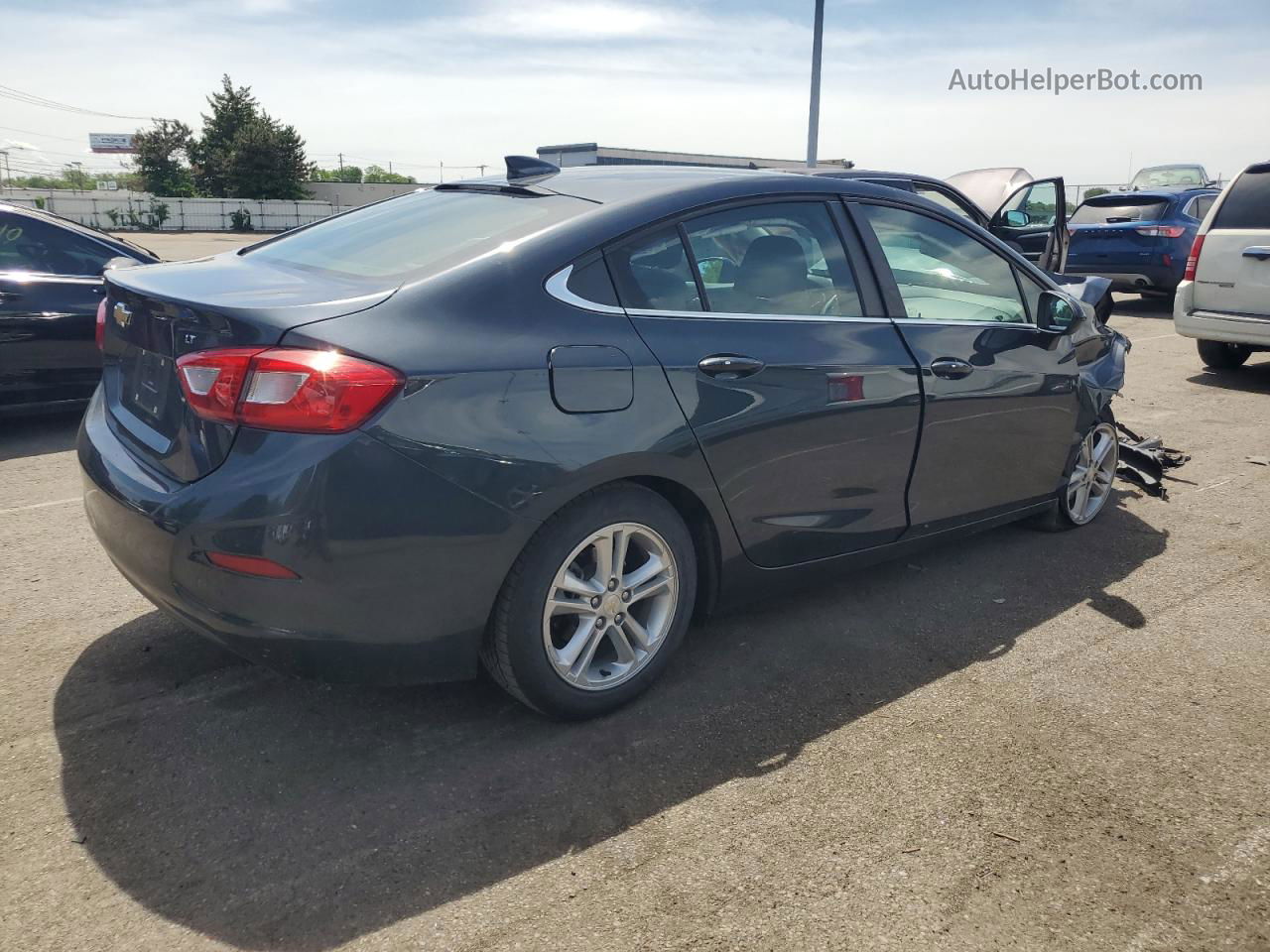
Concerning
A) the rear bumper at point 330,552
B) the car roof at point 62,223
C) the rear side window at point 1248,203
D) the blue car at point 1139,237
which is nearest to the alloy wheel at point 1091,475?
the rear bumper at point 330,552

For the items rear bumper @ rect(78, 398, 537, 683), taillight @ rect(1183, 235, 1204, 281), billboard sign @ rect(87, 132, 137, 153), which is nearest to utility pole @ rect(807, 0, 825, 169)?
taillight @ rect(1183, 235, 1204, 281)

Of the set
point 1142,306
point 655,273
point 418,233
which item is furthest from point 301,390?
point 1142,306

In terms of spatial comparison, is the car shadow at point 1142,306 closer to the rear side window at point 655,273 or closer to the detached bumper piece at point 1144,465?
the detached bumper piece at point 1144,465

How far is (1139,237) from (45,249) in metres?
12.6

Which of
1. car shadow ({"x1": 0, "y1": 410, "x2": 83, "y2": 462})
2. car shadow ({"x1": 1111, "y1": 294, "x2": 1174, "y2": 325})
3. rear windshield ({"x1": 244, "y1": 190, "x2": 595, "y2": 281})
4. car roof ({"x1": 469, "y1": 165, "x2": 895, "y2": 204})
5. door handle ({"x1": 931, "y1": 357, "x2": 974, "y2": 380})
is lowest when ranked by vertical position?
car shadow ({"x1": 0, "y1": 410, "x2": 83, "y2": 462})

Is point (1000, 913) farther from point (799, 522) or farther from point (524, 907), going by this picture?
point (799, 522)

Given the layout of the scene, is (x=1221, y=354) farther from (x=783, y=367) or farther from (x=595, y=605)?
(x=595, y=605)

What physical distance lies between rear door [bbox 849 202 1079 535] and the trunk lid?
6.47ft

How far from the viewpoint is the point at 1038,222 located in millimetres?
9602

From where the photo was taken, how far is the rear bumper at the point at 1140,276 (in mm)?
13133

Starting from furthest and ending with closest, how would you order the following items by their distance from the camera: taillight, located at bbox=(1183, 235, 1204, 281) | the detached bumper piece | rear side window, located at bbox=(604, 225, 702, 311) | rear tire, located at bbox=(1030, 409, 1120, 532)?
1. taillight, located at bbox=(1183, 235, 1204, 281)
2. the detached bumper piece
3. rear tire, located at bbox=(1030, 409, 1120, 532)
4. rear side window, located at bbox=(604, 225, 702, 311)

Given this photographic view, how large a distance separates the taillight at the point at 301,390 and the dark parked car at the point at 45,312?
466 cm

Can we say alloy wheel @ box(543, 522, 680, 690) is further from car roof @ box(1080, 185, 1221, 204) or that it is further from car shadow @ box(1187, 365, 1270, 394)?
car roof @ box(1080, 185, 1221, 204)

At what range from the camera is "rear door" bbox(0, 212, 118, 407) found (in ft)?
20.5
